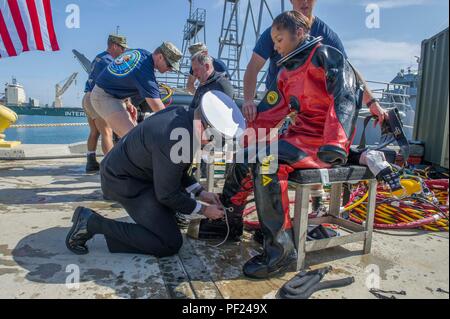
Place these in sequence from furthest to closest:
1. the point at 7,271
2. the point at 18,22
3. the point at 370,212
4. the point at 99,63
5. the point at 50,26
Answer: the point at 50,26, the point at 18,22, the point at 99,63, the point at 370,212, the point at 7,271

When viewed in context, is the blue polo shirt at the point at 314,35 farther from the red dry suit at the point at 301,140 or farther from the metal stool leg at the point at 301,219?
the metal stool leg at the point at 301,219

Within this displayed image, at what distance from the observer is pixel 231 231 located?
229cm

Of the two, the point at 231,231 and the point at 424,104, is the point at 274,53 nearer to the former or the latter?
the point at 231,231

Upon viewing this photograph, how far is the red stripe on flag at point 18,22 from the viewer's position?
516cm

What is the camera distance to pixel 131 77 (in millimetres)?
3061

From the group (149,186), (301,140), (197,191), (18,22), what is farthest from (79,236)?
(18,22)

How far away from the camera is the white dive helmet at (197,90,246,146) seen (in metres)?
1.81

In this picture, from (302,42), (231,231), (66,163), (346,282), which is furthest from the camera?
(66,163)

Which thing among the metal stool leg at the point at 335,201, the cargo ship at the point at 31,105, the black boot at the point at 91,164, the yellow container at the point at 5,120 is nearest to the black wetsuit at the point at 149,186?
the metal stool leg at the point at 335,201

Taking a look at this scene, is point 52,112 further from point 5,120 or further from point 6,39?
point 6,39

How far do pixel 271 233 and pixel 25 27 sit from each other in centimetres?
535

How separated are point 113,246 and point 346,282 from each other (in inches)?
50.4

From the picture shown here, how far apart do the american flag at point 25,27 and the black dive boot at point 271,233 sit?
5.02 m

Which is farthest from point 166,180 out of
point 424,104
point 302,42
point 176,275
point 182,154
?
point 424,104
